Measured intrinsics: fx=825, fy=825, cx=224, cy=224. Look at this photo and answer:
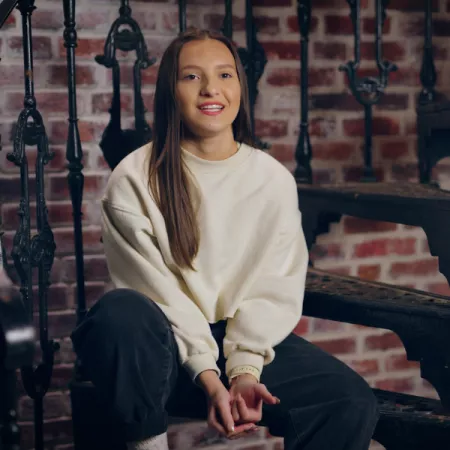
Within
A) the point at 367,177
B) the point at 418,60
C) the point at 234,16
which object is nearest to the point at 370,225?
the point at 367,177

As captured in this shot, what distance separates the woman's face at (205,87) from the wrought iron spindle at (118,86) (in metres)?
0.44

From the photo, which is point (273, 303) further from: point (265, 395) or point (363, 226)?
point (363, 226)

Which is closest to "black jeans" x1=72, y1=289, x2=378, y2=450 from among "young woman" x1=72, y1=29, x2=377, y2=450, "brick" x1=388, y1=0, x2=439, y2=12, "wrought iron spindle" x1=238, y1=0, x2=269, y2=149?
"young woman" x1=72, y1=29, x2=377, y2=450

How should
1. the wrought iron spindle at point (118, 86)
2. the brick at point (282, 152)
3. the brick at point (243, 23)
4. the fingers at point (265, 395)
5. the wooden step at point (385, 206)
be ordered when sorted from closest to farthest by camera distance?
the fingers at point (265, 395) < the wooden step at point (385, 206) < the wrought iron spindle at point (118, 86) < the brick at point (243, 23) < the brick at point (282, 152)

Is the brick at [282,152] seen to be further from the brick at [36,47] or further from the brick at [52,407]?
the brick at [52,407]

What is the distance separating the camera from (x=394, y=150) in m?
2.76

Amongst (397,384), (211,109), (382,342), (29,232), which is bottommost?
(397,384)

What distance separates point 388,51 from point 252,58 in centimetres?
56

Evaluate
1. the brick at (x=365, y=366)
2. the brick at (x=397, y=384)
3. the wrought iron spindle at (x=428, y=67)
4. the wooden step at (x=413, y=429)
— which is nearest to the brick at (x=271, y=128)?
the wrought iron spindle at (x=428, y=67)

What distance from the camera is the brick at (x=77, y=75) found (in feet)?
7.79

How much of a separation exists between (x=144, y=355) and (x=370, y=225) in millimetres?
1365

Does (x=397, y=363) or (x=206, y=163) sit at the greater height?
(x=206, y=163)

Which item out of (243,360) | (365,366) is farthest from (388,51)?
(243,360)

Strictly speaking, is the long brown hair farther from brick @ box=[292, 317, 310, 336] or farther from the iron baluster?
brick @ box=[292, 317, 310, 336]
